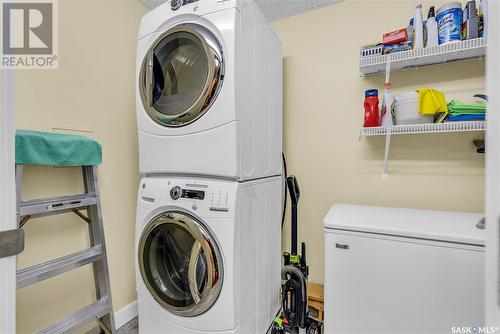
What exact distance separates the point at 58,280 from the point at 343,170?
198 centimetres

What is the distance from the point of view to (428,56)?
4.63 ft

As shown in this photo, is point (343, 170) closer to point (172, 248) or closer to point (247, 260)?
point (247, 260)

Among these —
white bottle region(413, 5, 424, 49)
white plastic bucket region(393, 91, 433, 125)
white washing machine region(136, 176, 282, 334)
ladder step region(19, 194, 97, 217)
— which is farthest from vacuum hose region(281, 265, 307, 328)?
white bottle region(413, 5, 424, 49)

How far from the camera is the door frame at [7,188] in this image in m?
0.51

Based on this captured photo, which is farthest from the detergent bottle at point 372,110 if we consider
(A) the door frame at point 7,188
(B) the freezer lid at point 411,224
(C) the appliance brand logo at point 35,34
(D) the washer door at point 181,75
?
(C) the appliance brand logo at point 35,34

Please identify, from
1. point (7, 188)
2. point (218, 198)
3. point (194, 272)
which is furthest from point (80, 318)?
point (7, 188)

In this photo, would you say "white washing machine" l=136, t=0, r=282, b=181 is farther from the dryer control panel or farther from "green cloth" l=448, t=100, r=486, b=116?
"green cloth" l=448, t=100, r=486, b=116

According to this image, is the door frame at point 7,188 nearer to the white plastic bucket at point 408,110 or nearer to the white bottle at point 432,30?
the white plastic bucket at point 408,110

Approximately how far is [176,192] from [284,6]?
1.63 meters

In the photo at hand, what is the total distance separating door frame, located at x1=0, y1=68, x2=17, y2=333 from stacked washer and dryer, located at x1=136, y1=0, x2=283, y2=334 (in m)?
0.72

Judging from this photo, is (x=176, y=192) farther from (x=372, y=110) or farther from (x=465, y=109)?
A: (x=465, y=109)

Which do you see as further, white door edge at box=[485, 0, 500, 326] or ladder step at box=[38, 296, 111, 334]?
ladder step at box=[38, 296, 111, 334]

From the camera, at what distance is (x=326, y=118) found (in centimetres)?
189

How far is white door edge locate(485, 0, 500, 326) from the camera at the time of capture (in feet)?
1.21
